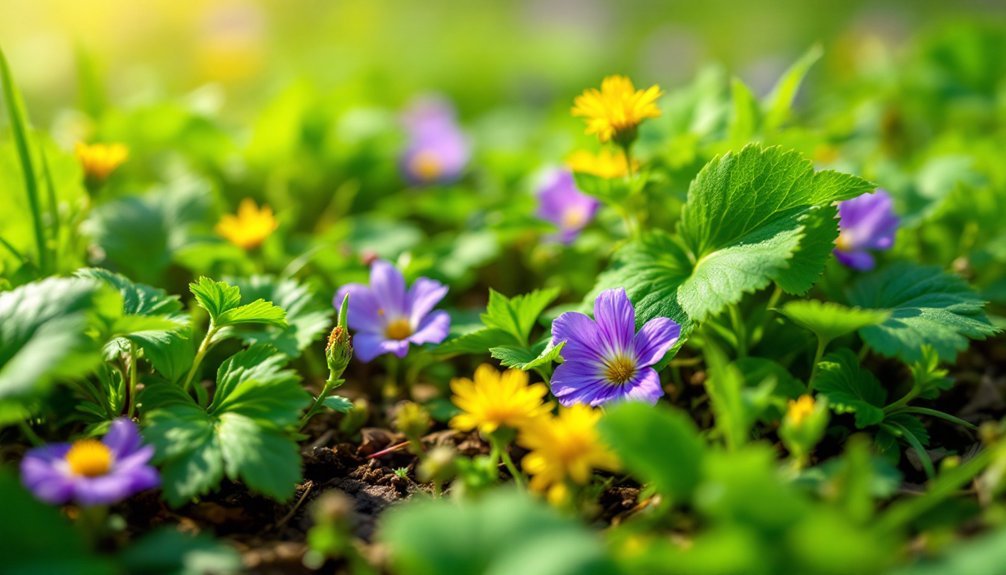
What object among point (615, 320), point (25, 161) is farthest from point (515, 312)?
point (25, 161)

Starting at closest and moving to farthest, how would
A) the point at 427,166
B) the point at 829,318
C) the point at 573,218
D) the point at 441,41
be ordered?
the point at 829,318 → the point at 573,218 → the point at 427,166 → the point at 441,41

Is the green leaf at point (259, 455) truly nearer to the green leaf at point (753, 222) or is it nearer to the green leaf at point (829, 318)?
the green leaf at point (753, 222)

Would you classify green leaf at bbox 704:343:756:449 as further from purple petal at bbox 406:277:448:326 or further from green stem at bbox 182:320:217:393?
green stem at bbox 182:320:217:393

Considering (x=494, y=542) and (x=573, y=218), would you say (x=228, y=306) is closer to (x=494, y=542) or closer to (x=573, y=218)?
(x=494, y=542)

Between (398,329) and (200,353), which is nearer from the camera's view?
(200,353)

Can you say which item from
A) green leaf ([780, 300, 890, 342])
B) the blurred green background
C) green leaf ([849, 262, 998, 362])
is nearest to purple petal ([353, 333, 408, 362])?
green leaf ([780, 300, 890, 342])

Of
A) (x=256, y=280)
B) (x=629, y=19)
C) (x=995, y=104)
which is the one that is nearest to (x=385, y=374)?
(x=256, y=280)
